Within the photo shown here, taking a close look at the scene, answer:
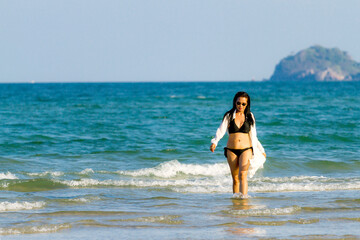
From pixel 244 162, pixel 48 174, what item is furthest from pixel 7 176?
pixel 244 162

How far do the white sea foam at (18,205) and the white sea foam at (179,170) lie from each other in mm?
3959

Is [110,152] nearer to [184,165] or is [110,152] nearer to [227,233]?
[184,165]

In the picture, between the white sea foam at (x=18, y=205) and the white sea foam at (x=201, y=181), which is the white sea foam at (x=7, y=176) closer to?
the white sea foam at (x=201, y=181)

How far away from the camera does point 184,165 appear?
529 inches

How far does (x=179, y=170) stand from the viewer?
12.9 metres

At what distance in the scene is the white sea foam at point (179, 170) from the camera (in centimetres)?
1262

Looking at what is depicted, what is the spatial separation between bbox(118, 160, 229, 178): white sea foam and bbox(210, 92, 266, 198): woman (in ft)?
13.2

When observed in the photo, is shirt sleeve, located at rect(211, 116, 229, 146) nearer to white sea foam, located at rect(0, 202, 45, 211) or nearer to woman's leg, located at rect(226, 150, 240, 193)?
woman's leg, located at rect(226, 150, 240, 193)

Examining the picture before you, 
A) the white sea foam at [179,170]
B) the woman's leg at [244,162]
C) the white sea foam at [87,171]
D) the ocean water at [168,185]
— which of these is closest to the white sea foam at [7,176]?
A: the ocean water at [168,185]

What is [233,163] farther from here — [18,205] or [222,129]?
[18,205]

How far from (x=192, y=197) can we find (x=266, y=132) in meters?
11.9

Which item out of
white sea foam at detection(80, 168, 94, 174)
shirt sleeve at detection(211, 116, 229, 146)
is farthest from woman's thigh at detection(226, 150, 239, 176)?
white sea foam at detection(80, 168, 94, 174)

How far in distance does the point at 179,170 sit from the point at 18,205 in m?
5.02

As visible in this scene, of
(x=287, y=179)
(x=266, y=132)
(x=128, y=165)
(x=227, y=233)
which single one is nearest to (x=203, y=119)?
(x=266, y=132)
